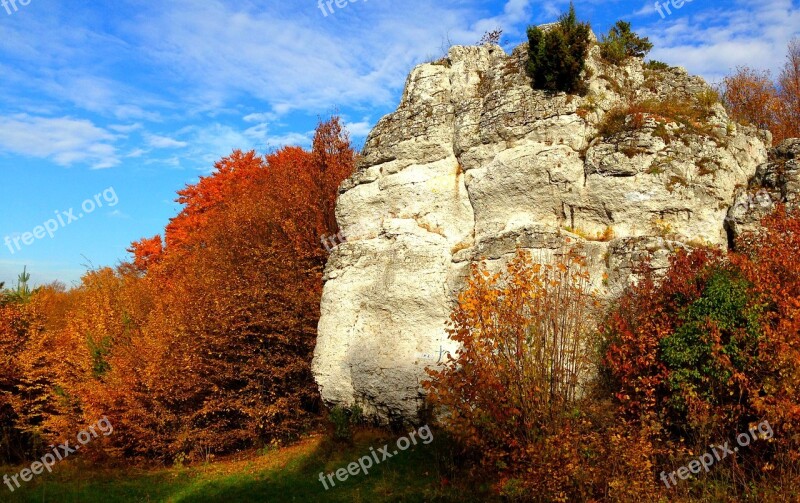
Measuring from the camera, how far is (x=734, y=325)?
10.3 meters

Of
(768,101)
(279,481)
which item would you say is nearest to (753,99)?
(768,101)

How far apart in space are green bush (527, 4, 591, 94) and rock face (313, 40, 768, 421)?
44 cm

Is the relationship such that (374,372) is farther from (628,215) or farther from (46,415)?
(46,415)

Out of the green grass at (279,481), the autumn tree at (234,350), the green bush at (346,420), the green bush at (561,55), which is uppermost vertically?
the green bush at (561,55)

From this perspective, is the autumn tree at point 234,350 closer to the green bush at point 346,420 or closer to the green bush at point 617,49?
the green bush at point 346,420

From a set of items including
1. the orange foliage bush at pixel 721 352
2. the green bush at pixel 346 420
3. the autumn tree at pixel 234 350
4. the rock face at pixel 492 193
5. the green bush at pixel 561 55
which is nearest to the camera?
the orange foliage bush at pixel 721 352

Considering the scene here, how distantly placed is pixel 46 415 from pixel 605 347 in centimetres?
2669

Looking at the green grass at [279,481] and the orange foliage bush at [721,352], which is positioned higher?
the orange foliage bush at [721,352]

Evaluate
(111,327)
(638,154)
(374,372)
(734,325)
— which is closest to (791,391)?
(734,325)

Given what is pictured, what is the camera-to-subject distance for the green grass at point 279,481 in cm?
1368

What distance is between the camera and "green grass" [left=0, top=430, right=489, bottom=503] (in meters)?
13.7

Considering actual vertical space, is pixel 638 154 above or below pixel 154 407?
above

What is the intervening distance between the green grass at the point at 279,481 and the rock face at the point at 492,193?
1578mm

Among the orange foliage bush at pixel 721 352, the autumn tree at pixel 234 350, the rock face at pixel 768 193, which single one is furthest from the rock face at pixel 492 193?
the autumn tree at pixel 234 350
